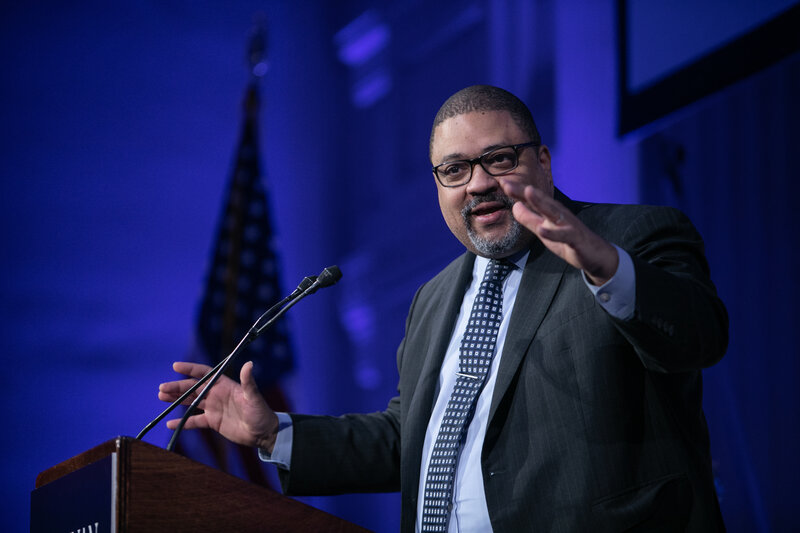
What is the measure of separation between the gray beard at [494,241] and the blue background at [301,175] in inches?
46.5

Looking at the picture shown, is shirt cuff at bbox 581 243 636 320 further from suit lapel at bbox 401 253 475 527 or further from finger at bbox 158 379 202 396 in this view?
finger at bbox 158 379 202 396

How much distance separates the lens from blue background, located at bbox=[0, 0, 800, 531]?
270 centimetres

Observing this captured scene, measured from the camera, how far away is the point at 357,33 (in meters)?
4.41

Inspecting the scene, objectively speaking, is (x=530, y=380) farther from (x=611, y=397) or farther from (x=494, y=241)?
(x=494, y=241)

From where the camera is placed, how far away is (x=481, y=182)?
5.98ft

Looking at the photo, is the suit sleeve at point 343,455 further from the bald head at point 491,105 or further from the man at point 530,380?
the bald head at point 491,105

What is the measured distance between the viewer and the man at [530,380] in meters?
1.33

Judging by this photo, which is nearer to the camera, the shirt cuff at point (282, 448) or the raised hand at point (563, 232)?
the raised hand at point (563, 232)

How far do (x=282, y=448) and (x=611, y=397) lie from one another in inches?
32.2

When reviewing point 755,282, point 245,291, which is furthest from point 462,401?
point 245,291

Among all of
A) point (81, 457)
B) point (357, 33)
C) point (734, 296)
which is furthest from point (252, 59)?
point (81, 457)

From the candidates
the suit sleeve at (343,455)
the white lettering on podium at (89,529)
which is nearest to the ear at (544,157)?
the suit sleeve at (343,455)

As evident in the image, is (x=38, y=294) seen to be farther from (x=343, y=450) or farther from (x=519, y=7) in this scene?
(x=519, y=7)

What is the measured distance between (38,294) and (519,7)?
2726 mm
